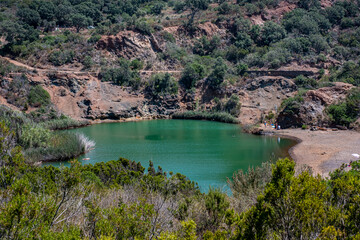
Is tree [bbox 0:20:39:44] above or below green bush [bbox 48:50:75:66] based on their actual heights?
above

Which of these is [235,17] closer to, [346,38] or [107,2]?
[346,38]

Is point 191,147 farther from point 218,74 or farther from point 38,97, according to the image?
point 38,97

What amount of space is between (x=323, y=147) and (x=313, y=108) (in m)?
10.8

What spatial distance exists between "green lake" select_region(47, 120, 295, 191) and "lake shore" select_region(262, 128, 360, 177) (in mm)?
1412

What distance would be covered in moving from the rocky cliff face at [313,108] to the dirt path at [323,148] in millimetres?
1920

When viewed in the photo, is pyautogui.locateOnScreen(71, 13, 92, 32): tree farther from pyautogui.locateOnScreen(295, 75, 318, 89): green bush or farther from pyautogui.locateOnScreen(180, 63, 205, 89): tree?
pyautogui.locateOnScreen(295, 75, 318, 89): green bush

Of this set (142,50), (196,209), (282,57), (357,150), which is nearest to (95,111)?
(142,50)

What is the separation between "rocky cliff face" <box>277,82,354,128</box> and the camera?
38.4 meters

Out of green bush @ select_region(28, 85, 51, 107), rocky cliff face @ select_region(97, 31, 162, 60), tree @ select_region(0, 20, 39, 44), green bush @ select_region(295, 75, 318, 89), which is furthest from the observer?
rocky cliff face @ select_region(97, 31, 162, 60)

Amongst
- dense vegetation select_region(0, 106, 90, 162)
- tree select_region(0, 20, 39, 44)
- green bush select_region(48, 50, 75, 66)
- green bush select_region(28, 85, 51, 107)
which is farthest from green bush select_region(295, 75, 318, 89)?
tree select_region(0, 20, 39, 44)

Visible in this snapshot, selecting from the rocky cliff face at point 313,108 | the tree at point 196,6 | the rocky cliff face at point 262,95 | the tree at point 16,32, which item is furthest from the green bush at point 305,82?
the tree at point 16,32

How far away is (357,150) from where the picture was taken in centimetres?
2698

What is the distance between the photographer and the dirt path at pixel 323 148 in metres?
24.0

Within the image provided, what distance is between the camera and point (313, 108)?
3881 cm
